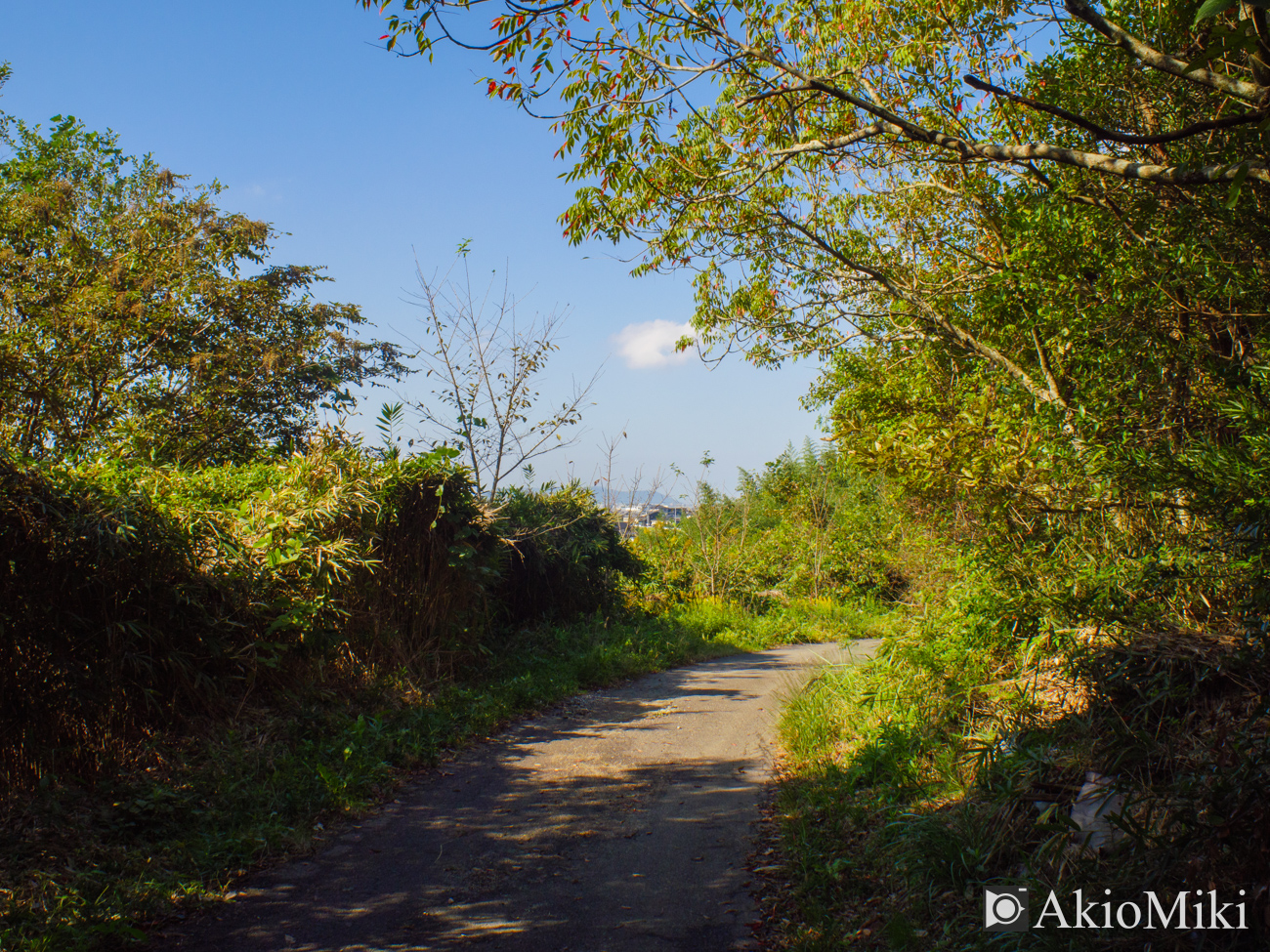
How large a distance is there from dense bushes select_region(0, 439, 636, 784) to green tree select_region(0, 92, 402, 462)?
4556 mm

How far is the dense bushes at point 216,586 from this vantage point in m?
4.81

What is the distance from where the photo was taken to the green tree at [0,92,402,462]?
1209cm

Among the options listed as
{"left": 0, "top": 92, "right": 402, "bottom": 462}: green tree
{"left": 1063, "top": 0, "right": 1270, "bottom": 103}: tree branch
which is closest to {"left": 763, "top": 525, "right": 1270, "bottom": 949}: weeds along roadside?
{"left": 1063, "top": 0, "right": 1270, "bottom": 103}: tree branch

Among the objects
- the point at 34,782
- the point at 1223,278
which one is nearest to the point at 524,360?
the point at 34,782

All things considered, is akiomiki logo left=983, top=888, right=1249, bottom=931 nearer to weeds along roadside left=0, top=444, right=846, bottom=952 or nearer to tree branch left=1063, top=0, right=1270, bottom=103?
tree branch left=1063, top=0, right=1270, bottom=103

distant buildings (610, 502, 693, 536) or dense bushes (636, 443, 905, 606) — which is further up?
distant buildings (610, 502, 693, 536)

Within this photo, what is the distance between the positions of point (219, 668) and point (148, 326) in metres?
9.84

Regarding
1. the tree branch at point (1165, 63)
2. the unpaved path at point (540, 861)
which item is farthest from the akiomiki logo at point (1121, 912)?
the tree branch at point (1165, 63)

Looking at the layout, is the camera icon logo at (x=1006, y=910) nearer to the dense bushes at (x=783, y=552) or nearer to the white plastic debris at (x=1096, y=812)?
the white plastic debris at (x=1096, y=812)

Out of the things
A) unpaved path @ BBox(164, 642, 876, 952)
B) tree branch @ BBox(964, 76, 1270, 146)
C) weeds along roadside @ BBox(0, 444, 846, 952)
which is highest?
tree branch @ BBox(964, 76, 1270, 146)

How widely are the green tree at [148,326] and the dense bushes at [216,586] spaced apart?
4.56m

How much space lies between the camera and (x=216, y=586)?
6148 millimetres

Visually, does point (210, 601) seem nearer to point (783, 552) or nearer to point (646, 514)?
point (646, 514)

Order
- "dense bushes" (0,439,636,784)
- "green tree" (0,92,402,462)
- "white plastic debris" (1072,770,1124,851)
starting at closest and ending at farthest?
"white plastic debris" (1072,770,1124,851) → "dense bushes" (0,439,636,784) → "green tree" (0,92,402,462)
